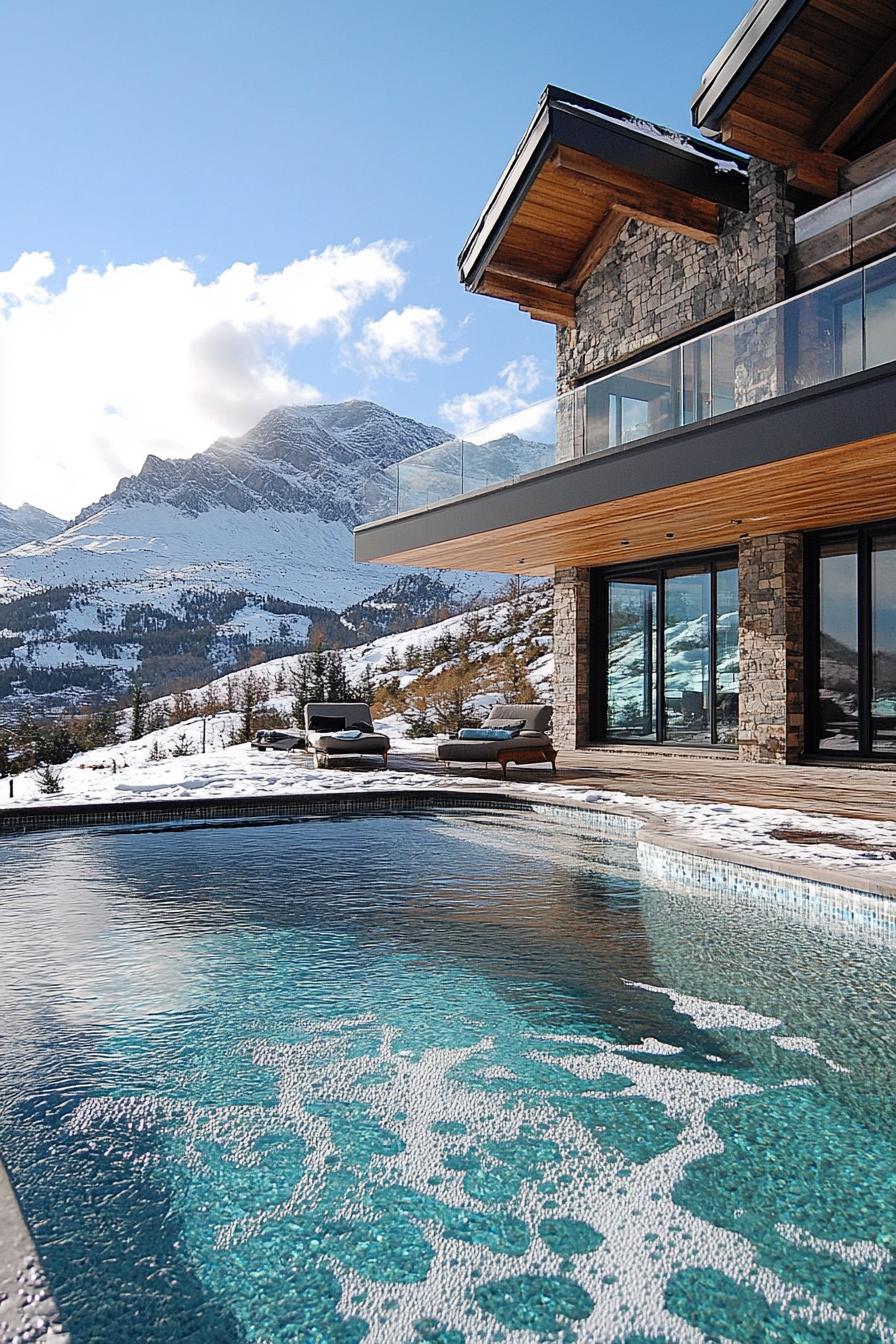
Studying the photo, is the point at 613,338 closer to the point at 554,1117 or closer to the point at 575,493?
the point at 575,493

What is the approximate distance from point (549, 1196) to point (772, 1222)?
574 mm

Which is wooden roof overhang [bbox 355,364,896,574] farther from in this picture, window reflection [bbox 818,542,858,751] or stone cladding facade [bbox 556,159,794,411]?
stone cladding facade [bbox 556,159,794,411]

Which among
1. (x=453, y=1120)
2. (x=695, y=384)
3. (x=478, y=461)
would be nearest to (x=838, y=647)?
(x=695, y=384)

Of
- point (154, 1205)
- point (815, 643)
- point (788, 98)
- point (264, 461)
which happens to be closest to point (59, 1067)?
point (154, 1205)

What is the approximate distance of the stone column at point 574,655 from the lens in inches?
542

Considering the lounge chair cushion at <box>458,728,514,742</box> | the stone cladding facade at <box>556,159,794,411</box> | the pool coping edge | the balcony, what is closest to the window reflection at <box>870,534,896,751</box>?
the balcony

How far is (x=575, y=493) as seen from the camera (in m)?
9.64

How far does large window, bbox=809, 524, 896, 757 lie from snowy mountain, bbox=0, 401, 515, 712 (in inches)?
266

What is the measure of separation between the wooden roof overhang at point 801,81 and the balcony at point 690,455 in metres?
2.82

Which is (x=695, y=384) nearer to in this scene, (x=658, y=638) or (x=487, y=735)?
(x=487, y=735)

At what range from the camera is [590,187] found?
10570mm

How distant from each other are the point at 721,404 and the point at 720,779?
373 cm

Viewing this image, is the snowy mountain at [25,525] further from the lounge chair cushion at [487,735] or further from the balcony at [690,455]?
the lounge chair cushion at [487,735]

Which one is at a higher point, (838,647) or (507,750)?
(838,647)
